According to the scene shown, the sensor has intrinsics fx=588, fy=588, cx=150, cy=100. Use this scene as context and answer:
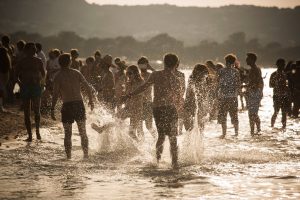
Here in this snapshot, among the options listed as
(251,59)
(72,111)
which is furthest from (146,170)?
(251,59)

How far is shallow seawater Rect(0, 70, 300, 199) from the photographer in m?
7.30

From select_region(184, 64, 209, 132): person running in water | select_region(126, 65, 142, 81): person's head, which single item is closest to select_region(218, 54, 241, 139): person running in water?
select_region(184, 64, 209, 132): person running in water

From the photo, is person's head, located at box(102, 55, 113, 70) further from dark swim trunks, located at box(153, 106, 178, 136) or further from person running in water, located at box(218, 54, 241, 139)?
dark swim trunks, located at box(153, 106, 178, 136)

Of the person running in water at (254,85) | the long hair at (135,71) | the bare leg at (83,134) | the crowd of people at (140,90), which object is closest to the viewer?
the crowd of people at (140,90)

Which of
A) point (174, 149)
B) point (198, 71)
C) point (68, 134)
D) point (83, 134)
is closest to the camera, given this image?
point (174, 149)

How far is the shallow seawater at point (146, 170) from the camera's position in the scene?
23.9 ft

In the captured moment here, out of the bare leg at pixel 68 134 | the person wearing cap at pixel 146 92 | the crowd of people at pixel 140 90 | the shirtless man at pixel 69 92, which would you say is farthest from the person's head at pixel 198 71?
the bare leg at pixel 68 134

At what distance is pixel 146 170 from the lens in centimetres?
898

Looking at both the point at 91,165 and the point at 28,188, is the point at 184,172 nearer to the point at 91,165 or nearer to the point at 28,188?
the point at 91,165

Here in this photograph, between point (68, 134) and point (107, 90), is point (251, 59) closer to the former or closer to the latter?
point (107, 90)

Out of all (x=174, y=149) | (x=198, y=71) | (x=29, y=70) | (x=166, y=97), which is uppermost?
(x=29, y=70)

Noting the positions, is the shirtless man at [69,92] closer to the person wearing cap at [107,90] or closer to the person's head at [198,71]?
the person's head at [198,71]

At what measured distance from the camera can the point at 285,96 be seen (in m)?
14.9

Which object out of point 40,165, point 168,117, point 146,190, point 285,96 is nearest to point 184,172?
point 168,117
